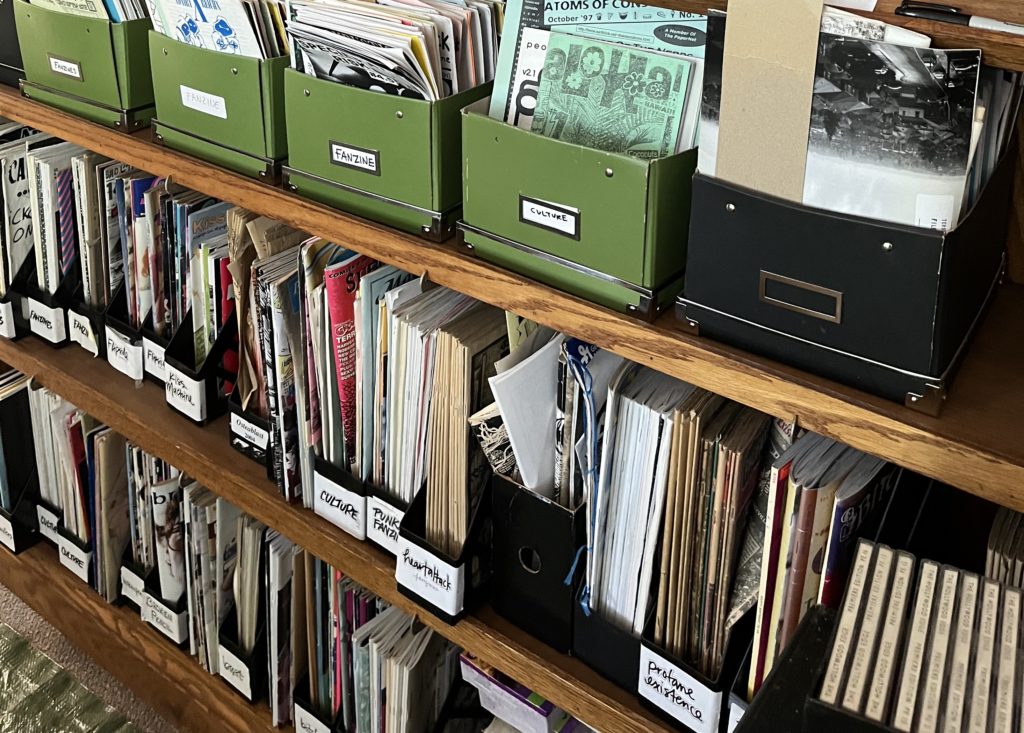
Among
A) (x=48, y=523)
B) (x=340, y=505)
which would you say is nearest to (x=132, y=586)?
(x=48, y=523)

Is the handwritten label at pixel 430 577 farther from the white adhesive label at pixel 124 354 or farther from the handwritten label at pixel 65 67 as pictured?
the handwritten label at pixel 65 67

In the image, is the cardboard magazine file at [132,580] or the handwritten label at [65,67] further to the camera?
the cardboard magazine file at [132,580]

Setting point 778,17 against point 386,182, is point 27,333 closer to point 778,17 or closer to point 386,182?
point 386,182

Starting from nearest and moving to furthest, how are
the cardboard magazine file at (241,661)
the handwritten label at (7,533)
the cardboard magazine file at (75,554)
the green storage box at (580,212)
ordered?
the green storage box at (580,212)
the cardboard magazine file at (241,661)
the cardboard magazine file at (75,554)
the handwritten label at (7,533)

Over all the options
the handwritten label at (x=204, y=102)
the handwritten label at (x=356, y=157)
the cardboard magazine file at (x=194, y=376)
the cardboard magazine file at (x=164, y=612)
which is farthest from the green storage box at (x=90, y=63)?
the cardboard magazine file at (x=164, y=612)

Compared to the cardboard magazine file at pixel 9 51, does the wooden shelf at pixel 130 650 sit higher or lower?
lower

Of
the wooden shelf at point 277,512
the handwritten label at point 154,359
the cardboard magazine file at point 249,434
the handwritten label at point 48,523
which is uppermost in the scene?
the handwritten label at point 154,359

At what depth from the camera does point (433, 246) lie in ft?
3.65

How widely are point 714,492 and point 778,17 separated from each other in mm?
460

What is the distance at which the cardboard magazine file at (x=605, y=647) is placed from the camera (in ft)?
3.75

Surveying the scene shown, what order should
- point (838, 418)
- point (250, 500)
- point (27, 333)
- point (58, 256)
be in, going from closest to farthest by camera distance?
1. point (838, 418)
2. point (250, 500)
3. point (58, 256)
4. point (27, 333)

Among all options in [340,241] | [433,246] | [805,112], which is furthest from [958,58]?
[340,241]

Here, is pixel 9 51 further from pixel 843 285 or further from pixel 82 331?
pixel 843 285

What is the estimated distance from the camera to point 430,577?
126cm
